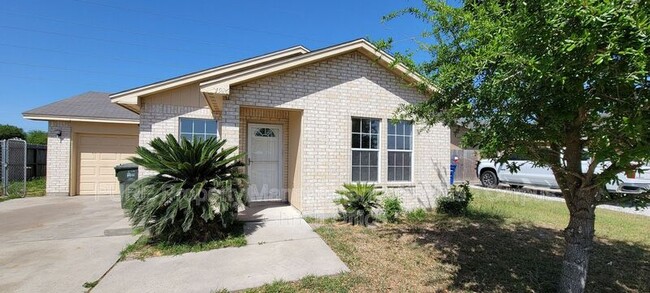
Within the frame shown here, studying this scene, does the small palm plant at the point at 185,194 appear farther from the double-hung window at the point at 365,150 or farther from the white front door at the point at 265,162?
the double-hung window at the point at 365,150

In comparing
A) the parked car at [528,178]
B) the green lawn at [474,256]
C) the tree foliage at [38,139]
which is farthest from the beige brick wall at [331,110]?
the tree foliage at [38,139]

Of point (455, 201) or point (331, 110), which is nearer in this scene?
point (331, 110)

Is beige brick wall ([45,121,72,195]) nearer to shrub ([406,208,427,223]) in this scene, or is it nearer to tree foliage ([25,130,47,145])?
shrub ([406,208,427,223])

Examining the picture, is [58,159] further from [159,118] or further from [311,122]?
[311,122]

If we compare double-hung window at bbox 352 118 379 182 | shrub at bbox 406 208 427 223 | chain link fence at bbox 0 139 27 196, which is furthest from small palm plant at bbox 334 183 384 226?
chain link fence at bbox 0 139 27 196

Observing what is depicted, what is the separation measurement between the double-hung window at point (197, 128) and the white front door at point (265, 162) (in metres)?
1.22

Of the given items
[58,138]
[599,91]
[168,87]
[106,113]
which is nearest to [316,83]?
[168,87]

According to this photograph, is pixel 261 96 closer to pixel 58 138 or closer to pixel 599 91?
pixel 599 91

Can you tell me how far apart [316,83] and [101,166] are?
30.3ft

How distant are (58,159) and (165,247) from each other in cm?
855

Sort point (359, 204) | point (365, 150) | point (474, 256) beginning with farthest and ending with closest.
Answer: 1. point (365, 150)
2. point (359, 204)
3. point (474, 256)

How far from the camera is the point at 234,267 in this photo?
398cm

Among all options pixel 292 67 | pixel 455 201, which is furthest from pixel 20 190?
pixel 455 201

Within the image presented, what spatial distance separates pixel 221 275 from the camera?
3.74m
